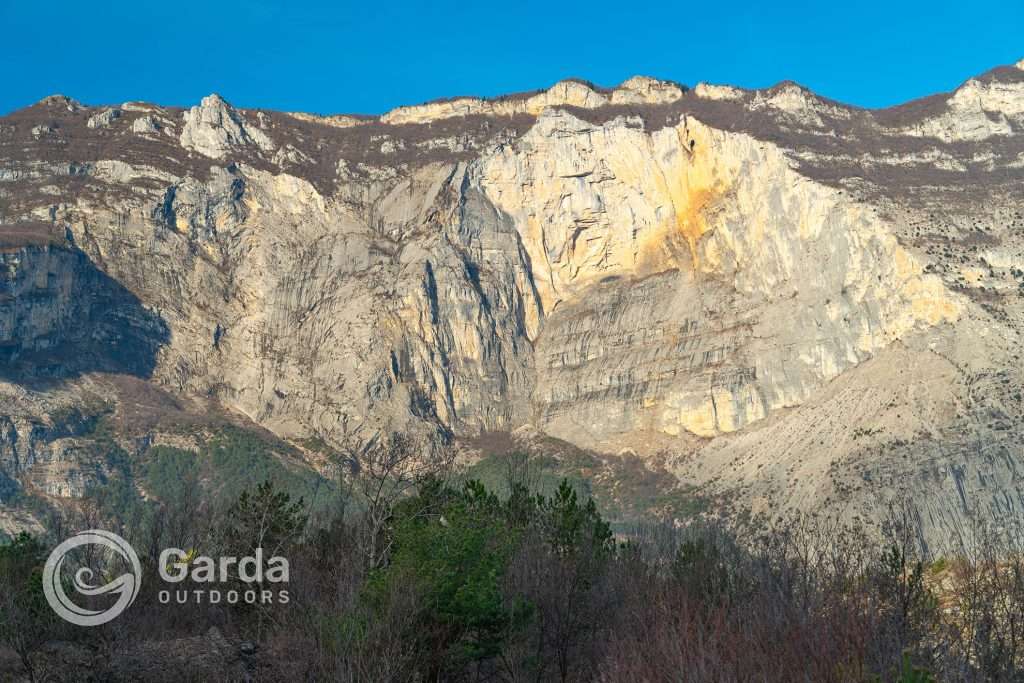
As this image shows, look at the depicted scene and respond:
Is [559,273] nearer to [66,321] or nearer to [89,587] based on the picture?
[66,321]

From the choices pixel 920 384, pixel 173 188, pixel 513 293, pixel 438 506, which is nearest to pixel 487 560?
pixel 438 506

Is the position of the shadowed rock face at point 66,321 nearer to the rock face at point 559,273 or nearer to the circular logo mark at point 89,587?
the rock face at point 559,273

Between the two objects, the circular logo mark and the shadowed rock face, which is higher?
the shadowed rock face

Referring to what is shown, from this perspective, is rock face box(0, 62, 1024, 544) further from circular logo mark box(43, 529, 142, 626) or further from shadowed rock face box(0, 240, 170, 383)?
circular logo mark box(43, 529, 142, 626)

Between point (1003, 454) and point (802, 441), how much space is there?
25.9 metres

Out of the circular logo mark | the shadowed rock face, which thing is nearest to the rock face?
the shadowed rock face

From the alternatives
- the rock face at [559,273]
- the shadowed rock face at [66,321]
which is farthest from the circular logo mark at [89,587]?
the shadowed rock face at [66,321]

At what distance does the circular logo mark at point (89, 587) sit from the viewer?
31.0m

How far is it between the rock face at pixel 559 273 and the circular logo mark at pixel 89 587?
3775 inches

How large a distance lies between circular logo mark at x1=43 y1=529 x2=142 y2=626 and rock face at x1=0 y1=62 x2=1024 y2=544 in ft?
315

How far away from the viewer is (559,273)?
187250 millimetres

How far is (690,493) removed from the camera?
13750 cm

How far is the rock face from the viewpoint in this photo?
14012 cm

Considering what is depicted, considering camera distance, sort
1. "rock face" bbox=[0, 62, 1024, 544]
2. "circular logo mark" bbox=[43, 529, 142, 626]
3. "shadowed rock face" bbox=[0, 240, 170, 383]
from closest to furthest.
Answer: "circular logo mark" bbox=[43, 529, 142, 626]
"rock face" bbox=[0, 62, 1024, 544]
"shadowed rock face" bbox=[0, 240, 170, 383]
